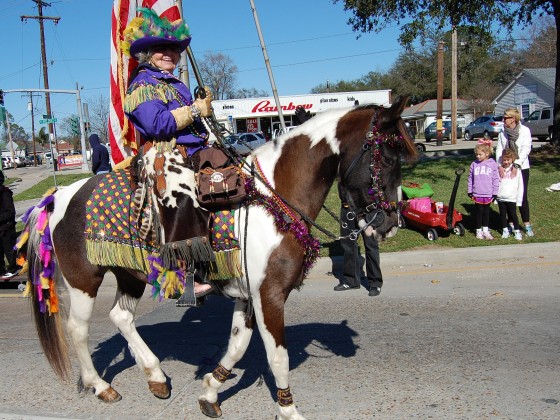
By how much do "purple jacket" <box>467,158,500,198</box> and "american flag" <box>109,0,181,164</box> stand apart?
230 inches

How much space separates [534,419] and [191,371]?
2584mm

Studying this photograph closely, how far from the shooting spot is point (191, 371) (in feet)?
14.5

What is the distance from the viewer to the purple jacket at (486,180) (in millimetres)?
8477

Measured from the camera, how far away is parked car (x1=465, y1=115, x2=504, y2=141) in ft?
124

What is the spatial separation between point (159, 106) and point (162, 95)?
0.10 m

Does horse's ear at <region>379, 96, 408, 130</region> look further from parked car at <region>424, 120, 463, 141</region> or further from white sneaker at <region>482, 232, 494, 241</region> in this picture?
parked car at <region>424, 120, 463, 141</region>

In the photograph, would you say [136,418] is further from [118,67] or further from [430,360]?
[118,67]

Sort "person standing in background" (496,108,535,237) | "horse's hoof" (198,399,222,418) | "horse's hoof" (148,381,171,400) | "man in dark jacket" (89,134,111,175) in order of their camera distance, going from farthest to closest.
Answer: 1. "man in dark jacket" (89,134,111,175)
2. "person standing in background" (496,108,535,237)
3. "horse's hoof" (148,381,171,400)
4. "horse's hoof" (198,399,222,418)

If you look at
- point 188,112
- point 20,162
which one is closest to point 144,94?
point 188,112

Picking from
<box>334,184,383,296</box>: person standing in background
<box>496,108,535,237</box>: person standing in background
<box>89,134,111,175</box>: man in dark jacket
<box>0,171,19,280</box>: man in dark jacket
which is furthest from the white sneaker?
<box>89,134,111,175</box>: man in dark jacket

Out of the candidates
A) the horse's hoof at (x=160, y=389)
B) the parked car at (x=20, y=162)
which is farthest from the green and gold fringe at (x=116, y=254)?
the parked car at (x=20, y=162)

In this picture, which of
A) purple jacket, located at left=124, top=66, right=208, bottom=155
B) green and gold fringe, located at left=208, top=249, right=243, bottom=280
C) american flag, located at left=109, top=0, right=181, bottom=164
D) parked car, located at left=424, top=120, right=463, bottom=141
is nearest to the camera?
purple jacket, located at left=124, top=66, right=208, bottom=155

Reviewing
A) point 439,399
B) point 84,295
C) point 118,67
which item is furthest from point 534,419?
point 118,67

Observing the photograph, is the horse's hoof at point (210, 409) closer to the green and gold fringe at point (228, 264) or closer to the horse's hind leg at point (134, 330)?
the horse's hind leg at point (134, 330)
